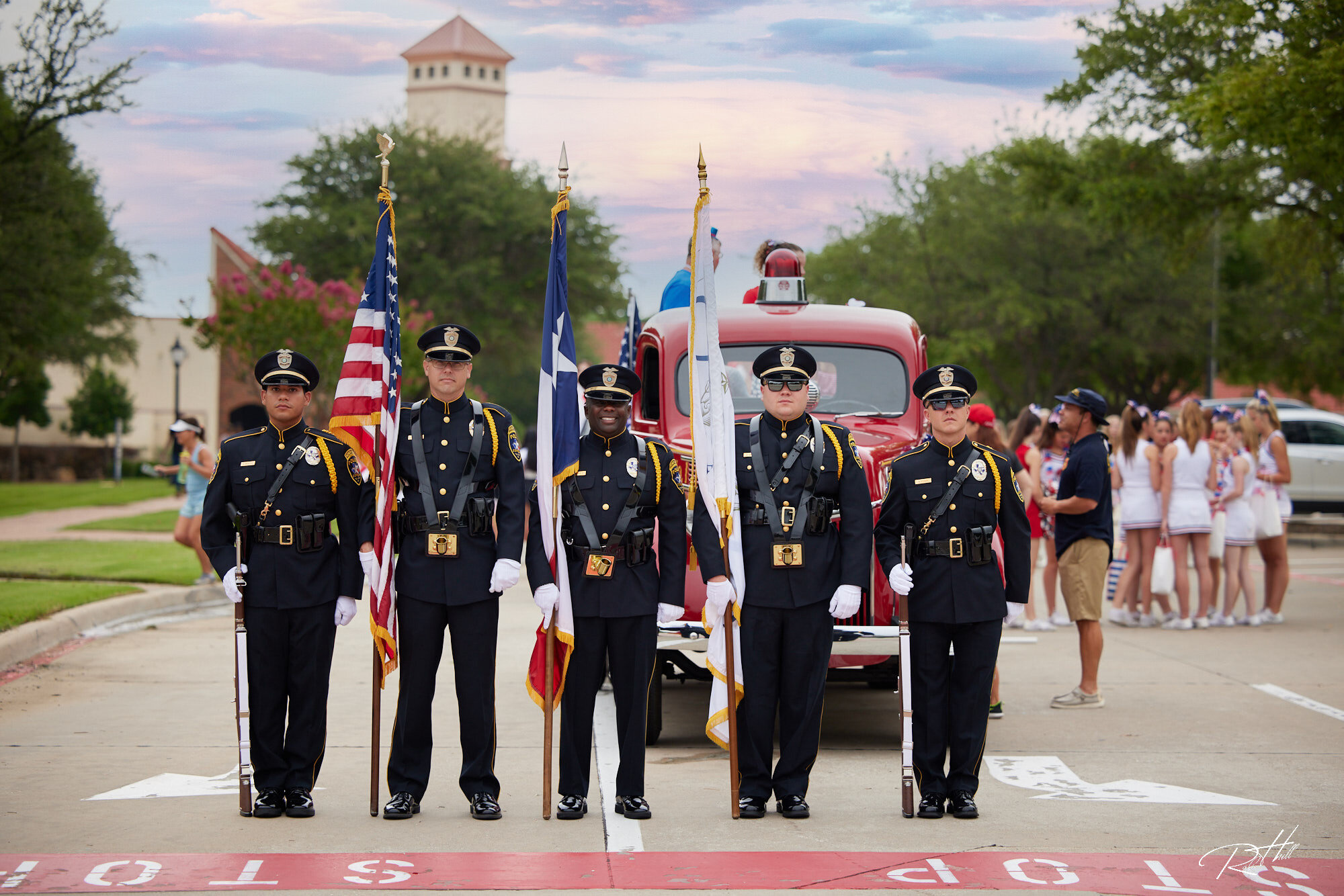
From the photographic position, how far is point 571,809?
619 cm

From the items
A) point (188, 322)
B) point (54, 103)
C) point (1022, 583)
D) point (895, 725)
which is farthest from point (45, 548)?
point (1022, 583)

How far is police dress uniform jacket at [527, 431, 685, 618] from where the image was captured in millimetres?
6203

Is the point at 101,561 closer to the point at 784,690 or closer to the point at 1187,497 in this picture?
the point at 1187,497

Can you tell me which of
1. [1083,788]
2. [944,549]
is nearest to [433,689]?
[944,549]

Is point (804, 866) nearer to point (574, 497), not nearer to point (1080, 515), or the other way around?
point (574, 497)

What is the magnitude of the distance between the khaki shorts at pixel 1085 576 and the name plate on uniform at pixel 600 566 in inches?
150

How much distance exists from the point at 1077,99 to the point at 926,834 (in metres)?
23.2

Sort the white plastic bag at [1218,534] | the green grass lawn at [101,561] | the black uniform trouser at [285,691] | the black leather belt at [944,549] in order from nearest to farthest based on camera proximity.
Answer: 1. the black uniform trouser at [285,691]
2. the black leather belt at [944,549]
3. the white plastic bag at [1218,534]
4. the green grass lawn at [101,561]

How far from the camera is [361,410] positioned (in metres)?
6.45

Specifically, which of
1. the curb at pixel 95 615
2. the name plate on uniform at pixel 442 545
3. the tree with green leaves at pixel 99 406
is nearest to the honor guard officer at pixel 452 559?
the name plate on uniform at pixel 442 545

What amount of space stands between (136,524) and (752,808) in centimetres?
2002

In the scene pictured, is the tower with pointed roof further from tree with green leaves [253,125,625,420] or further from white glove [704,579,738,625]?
white glove [704,579,738,625]

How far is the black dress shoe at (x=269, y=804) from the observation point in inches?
243

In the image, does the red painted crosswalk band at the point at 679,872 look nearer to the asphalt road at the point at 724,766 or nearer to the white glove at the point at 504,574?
the asphalt road at the point at 724,766
